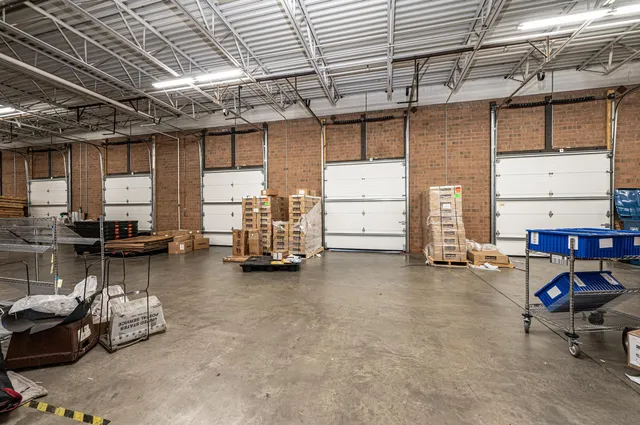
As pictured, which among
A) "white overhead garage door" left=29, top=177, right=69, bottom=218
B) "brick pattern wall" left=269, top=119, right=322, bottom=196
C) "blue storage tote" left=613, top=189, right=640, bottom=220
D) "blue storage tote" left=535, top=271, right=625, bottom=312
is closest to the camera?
"blue storage tote" left=535, top=271, right=625, bottom=312

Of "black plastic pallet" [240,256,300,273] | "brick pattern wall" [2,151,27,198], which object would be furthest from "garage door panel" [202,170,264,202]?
"brick pattern wall" [2,151,27,198]

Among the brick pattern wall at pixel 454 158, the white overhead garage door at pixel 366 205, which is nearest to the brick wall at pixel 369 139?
the white overhead garage door at pixel 366 205

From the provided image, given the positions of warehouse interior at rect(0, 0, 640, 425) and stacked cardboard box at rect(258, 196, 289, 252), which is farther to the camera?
stacked cardboard box at rect(258, 196, 289, 252)

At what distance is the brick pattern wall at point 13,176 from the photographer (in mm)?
13445

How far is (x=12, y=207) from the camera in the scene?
1206 centimetres

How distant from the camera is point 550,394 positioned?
6.59 ft

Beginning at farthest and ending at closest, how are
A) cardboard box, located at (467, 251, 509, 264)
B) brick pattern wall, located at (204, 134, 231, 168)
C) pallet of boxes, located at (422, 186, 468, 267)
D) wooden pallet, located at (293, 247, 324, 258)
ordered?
1. brick pattern wall, located at (204, 134, 231, 168)
2. wooden pallet, located at (293, 247, 324, 258)
3. pallet of boxes, located at (422, 186, 468, 267)
4. cardboard box, located at (467, 251, 509, 264)

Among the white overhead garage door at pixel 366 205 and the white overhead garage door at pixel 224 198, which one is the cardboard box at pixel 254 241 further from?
the white overhead garage door at pixel 224 198

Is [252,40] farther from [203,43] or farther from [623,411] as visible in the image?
[623,411]

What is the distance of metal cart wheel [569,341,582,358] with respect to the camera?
2479mm

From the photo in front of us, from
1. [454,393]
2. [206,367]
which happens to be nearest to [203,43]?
[206,367]

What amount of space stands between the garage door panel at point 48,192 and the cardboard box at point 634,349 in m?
18.9

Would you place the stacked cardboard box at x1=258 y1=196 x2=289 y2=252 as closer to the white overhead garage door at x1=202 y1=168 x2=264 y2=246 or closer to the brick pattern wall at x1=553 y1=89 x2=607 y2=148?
the white overhead garage door at x1=202 y1=168 x2=264 y2=246

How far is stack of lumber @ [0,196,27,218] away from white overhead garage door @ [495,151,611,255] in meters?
20.7
